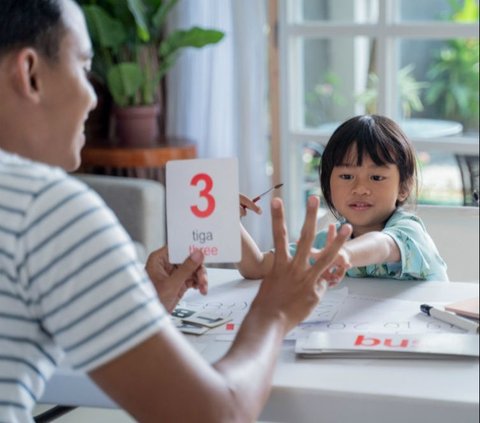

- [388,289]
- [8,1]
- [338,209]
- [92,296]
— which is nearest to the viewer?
[92,296]

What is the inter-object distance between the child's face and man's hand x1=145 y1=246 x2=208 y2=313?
0.47 meters

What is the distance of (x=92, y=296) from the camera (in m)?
1.06

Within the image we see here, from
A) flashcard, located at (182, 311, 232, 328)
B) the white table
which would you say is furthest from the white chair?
the white table

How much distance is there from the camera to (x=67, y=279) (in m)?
1.06

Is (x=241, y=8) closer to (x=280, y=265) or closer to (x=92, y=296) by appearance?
(x=280, y=265)

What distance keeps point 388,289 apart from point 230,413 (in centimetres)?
75

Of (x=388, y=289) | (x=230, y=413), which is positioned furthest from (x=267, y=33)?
(x=230, y=413)

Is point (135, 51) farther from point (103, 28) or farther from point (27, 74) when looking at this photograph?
point (27, 74)

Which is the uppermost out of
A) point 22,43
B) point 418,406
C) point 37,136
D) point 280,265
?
point 22,43

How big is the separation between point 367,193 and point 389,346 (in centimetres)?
64

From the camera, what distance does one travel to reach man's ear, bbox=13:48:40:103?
114 centimetres

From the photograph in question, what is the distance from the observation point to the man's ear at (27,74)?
1145 mm

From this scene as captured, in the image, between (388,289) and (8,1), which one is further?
(388,289)

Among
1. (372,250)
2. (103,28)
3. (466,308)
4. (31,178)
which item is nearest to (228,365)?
(31,178)
